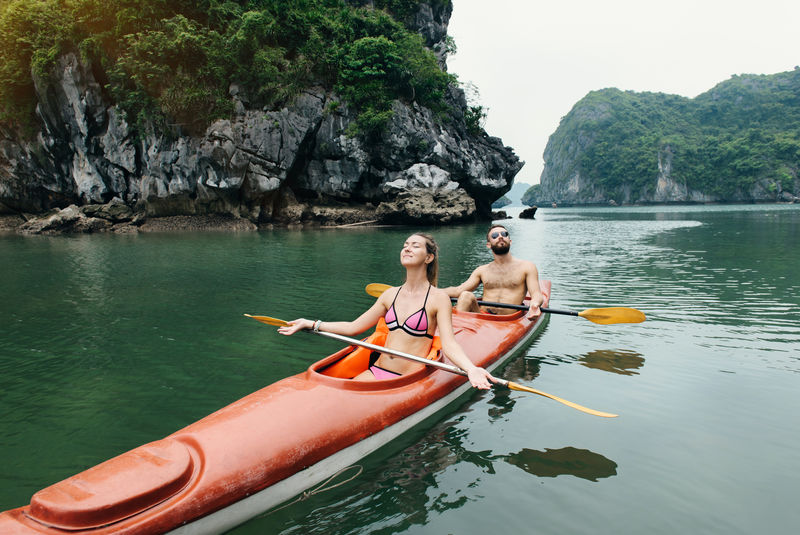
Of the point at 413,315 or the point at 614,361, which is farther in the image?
the point at 614,361

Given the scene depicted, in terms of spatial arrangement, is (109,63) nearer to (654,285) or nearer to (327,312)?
(327,312)

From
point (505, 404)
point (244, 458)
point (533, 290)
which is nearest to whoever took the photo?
point (244, 458)

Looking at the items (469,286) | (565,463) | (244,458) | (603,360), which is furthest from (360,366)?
(603,360)

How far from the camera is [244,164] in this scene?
27.2 m

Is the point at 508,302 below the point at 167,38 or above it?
below

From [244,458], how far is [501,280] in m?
4.52

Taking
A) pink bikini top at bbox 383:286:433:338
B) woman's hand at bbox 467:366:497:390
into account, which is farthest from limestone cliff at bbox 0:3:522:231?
woman's hand at bbox 467:366:497:390

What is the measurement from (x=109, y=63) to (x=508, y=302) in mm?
32160

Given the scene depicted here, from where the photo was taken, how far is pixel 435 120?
31.9 m

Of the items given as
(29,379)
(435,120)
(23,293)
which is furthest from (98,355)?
(435,120)

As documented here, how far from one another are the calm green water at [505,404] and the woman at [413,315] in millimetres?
650

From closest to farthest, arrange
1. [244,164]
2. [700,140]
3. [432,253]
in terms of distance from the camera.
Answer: [432,253], [244,164], [700,140]

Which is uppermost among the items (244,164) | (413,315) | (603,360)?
(244,164)

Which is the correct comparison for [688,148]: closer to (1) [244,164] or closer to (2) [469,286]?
(1) [244,164]
